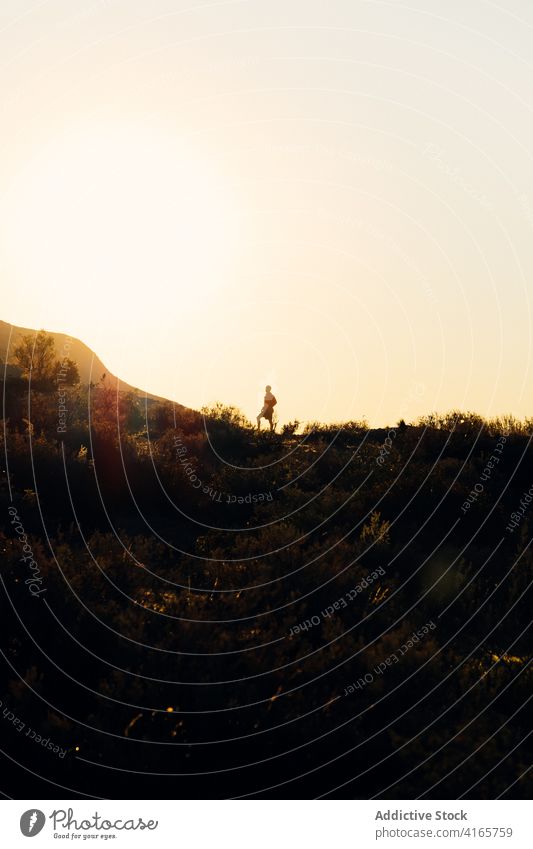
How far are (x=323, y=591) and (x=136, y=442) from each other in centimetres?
1025

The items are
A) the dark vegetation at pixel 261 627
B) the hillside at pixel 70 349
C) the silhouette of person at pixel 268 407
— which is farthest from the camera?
the hillside at pixel 70 349

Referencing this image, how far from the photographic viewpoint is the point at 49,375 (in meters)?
27.5

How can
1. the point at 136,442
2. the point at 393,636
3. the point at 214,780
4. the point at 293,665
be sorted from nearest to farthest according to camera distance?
the point at 214,780 → the point at 293,665 → the point at 393,636 → the point at 136,442

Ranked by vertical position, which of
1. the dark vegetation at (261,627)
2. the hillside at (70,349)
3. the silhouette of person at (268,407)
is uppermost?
the hillside at (70,349)

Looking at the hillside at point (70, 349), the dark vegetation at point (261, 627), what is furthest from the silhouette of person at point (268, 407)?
the hillside at point (70, 349)

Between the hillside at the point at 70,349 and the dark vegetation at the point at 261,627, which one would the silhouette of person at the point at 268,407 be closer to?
the dark vegetation at the point at 261,627

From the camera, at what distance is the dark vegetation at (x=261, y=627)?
281 inches

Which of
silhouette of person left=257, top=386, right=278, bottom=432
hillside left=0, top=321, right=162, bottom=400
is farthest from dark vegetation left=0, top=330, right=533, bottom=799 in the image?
hillside left=0, top=321, right=162, bottom=400

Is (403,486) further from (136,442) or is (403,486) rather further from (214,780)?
(214,780)

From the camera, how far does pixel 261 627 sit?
29.6 feet

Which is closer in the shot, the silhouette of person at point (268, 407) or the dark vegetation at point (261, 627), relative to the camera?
the dark vegetation at point (261, 627)

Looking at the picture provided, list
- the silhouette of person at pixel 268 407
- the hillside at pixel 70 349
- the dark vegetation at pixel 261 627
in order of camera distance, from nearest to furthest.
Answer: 1. the dark vegetation at pixel 261 627
2. the silhouette of person at pixel 268 407
3. the hillside at pixel 70 349

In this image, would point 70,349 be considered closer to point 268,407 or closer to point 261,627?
point 268,407

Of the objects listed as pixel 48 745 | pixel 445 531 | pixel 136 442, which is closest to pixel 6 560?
pixel 48 745
